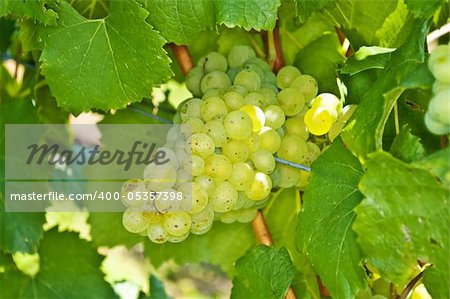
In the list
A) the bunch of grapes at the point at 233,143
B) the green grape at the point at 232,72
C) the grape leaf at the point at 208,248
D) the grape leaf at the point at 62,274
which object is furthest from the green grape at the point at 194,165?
the grape leaf at the point at 62,274

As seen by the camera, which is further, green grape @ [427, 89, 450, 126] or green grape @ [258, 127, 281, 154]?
green grape @ [258, 127, 281, 154]

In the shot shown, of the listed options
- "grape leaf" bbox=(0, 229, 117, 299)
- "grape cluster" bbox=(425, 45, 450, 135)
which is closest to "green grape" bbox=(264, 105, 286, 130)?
"grape cluster" bbox=(425, 45, 450, 135)

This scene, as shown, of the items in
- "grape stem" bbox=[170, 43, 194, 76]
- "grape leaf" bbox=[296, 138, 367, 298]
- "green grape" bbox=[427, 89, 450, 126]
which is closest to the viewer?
"green grape" bbox=[427, 89, 450, 126]

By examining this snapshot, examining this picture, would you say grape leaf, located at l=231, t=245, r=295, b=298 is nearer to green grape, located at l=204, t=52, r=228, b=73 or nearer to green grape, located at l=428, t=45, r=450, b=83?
green grape, located at l=204, t=52, r=228, b=73

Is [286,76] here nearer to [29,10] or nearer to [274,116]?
[274,116]

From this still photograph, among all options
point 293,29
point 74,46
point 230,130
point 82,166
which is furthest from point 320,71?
point 82,166

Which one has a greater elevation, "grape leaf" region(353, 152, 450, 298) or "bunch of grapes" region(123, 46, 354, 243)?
"grape leaf" region(353, 152, 450, 298)

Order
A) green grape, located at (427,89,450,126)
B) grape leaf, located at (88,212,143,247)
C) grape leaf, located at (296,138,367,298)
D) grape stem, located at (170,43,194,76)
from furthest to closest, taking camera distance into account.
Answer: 1. grape leaf, located at (88,212,143,247)
2. grape stem, located at (170,43,194,76)
3. grape leaf, located at (296,138,367,298)
4. green grape, located at (427,89,450,126)
